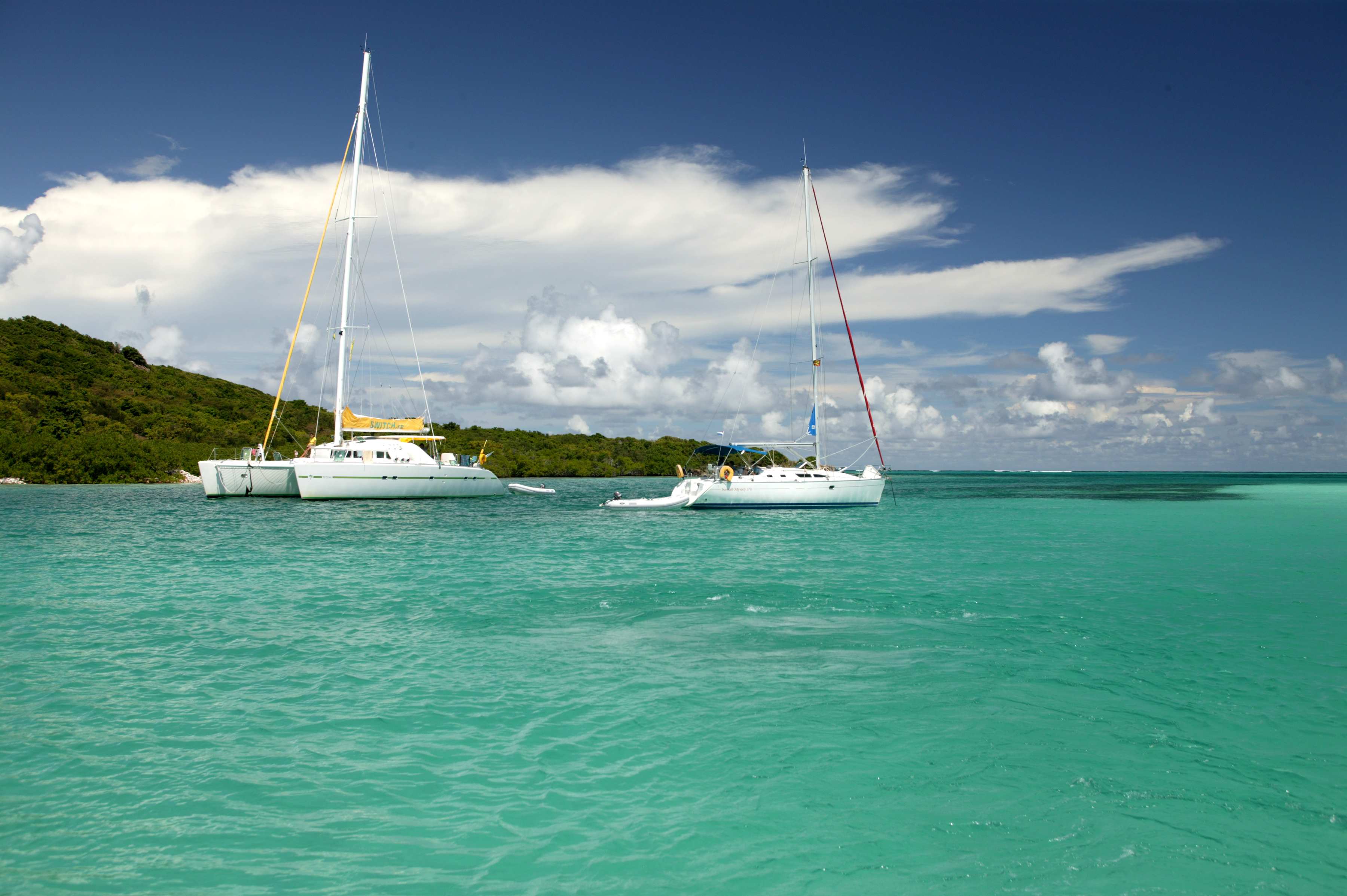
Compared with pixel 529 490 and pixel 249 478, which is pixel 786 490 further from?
pixel 529 490

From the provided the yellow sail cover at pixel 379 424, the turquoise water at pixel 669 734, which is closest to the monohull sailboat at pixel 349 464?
the yellow sail cover at pixel 379 424

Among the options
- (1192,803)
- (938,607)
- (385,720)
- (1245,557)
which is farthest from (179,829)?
(1245,557)

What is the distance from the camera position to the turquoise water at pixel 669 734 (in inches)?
195

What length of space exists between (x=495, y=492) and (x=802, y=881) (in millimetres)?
50332

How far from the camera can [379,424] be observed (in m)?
43.0

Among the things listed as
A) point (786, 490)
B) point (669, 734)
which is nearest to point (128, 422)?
point (786, 490)

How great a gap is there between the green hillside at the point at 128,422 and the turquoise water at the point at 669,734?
5336 cm

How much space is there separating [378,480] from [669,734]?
129 feet

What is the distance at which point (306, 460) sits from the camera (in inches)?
1572

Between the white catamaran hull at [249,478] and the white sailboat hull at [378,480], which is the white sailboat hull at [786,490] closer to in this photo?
the white sailboat hull at [378,480]

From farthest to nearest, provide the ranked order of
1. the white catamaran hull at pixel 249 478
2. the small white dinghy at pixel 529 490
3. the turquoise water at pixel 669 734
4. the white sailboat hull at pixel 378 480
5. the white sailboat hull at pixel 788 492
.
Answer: the small white dinghy at pixel 529 490, the white catamaran hull at pixel 249 478, the white sailboat hull at pixel 378 480, the white sailboat hull at pixel 788 492, the turquoise water at pixel 669 734

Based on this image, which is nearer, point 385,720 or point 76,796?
point 76,796

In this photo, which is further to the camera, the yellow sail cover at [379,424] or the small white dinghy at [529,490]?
the small white dinghy at [529,490]

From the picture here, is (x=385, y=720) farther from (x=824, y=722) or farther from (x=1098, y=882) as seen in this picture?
(x=1098, y=882)
